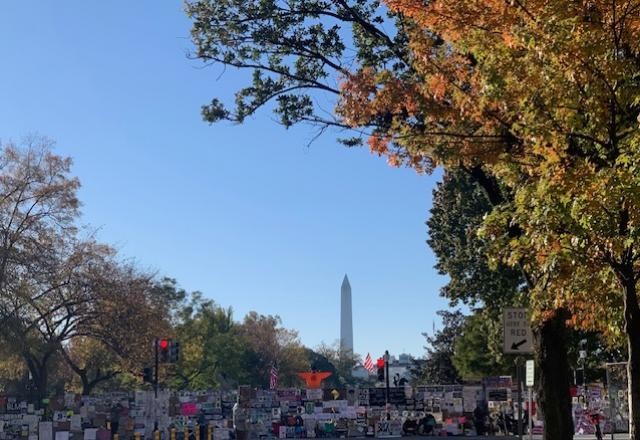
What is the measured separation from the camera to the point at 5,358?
1745 inches

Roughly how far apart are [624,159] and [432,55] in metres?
4.35

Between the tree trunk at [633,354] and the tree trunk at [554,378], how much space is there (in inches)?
148

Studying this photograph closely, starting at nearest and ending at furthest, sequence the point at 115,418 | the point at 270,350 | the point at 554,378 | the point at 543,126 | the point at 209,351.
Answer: the point at 543,126 < the point at 554,378 < the point at 115,418 < the point at 209,351 < the point at 270,350

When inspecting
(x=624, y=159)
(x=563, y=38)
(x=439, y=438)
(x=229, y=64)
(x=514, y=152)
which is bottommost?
(x=439, y=438)

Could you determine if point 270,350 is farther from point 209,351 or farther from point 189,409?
point 189,409

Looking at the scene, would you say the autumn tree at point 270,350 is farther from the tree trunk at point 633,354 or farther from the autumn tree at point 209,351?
the tree trunk at point 633,354

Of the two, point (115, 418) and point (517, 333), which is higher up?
point (517, 333)

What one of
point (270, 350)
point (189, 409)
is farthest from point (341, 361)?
point (189, 409)

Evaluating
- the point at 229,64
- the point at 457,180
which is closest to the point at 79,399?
the point at 457,180

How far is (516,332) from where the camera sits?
15.2 metres

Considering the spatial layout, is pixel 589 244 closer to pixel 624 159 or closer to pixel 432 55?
pixel 624 159

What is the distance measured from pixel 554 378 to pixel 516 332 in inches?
48.8

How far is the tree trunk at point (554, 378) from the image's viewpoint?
14039mm

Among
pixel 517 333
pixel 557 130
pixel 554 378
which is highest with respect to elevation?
pixel 557 130
